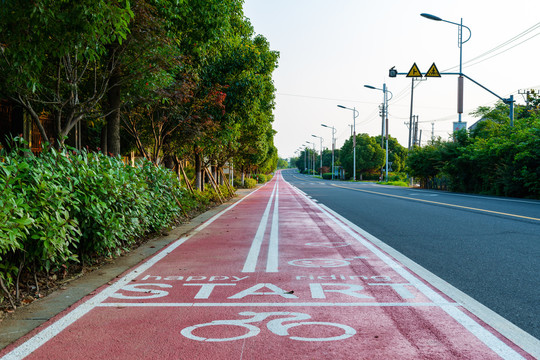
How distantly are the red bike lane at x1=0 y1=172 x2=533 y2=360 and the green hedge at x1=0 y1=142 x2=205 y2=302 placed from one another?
722mm

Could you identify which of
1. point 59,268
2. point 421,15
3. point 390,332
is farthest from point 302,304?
point 421,15

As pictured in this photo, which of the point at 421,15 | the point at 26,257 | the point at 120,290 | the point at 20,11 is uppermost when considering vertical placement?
the point at 421,15

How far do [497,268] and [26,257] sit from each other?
6.10 m

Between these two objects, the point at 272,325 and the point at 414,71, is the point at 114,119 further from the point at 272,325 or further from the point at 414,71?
the point at 414,71

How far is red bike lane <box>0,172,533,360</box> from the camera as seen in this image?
3.33 m

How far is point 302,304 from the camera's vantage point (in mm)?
4477

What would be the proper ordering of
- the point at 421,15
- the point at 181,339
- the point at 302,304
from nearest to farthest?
1. the point at 181,339
2. the point at 302,304
3. the point at 421,15

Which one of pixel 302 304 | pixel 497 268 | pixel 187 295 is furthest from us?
pixel 497 268

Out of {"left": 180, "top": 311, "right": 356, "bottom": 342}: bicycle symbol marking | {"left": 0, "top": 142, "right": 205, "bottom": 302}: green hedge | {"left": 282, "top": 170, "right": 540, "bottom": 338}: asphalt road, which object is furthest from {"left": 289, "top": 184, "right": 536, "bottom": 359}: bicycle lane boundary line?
{"left": 0, "top": 142, "right": 205, "bottom": 302}: green hedge

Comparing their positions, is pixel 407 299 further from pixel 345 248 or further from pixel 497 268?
pixel 345 248

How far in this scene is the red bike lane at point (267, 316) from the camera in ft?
10.9

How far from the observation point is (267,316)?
4.10 meters

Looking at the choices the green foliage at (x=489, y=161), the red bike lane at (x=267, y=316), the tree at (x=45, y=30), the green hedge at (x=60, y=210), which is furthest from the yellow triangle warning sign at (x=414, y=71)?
the tree at (x=45, y=30)

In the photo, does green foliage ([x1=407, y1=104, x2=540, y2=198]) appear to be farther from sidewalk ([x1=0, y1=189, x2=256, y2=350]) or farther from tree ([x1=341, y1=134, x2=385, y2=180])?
tree ([x1=341, y1=134, x2=385, y2=180])
